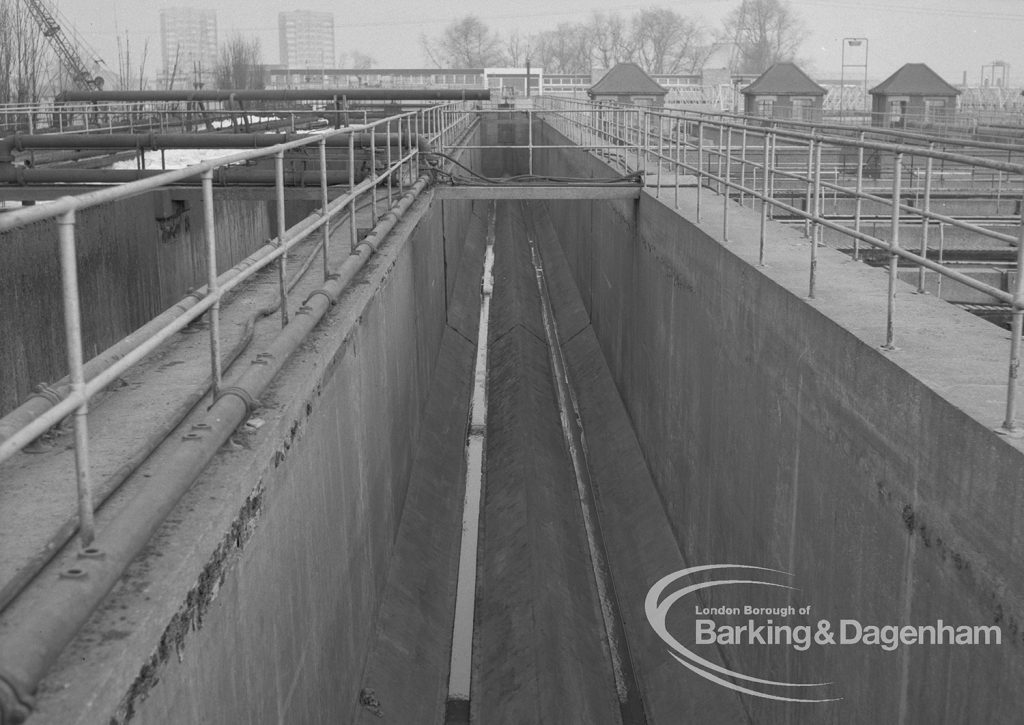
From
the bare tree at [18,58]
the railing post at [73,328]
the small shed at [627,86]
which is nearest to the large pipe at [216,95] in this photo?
the bare tree at [18,58]

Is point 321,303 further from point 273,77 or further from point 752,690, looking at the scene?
point 273,77

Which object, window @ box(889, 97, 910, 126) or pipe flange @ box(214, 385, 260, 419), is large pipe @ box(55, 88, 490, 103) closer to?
window @ box(889, 97, 910, 126)

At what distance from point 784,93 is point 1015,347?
1659 inches

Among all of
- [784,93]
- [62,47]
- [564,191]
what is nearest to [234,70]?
[62,47]

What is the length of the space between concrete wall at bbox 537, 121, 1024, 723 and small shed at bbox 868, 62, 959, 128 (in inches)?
1306

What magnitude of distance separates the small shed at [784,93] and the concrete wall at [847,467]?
3468 centimetres

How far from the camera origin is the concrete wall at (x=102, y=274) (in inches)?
483

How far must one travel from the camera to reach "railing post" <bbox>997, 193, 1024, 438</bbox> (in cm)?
431

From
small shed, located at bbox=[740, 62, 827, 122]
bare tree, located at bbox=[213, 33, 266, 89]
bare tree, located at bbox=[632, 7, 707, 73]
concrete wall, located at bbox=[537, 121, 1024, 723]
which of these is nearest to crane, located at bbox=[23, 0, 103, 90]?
bare tree, located at bbox=[213, 33, 266, 89]

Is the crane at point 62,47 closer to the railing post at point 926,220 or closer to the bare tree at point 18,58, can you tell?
the bare tree at point 18,58

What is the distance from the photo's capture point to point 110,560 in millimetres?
3600

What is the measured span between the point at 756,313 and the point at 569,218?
57.8ft

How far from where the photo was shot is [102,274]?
15.3 metres

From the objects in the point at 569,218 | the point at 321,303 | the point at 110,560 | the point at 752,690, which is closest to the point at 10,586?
the point at 110,560
